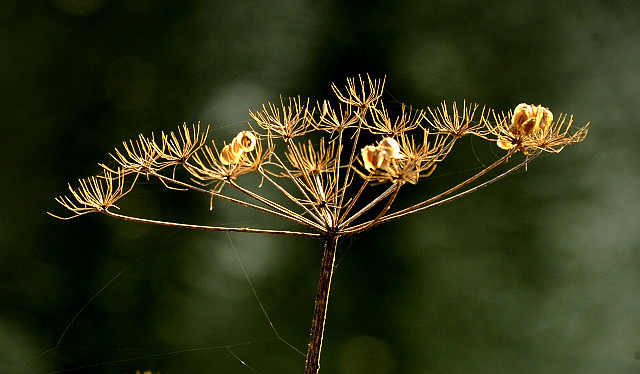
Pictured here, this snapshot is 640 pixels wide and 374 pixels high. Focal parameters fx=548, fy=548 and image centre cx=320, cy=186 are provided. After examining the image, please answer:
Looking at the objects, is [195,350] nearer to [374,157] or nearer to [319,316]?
[319,316]

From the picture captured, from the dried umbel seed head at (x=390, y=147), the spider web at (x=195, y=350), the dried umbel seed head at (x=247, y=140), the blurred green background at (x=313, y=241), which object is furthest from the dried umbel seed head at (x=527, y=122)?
the spider web at (x=195, y=350)

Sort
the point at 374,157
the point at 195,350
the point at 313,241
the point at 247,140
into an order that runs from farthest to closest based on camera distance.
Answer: the point at 313,241 → the point at 195,350 → the point at 247,140 → the point at 374,157

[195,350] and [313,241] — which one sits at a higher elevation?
[313,241]

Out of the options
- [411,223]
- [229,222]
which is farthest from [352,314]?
[229,222]

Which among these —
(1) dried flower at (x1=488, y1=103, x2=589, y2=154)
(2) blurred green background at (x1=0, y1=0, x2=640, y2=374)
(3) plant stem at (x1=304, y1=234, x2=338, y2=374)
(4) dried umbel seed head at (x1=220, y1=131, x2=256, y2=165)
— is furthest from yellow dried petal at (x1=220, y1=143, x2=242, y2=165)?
(2) blurred green background at (x1=0, y1=0, x2=640, y2=374)

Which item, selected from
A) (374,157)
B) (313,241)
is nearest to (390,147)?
(374,157)

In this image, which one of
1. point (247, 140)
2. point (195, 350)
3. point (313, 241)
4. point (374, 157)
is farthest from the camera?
point (313, 241)

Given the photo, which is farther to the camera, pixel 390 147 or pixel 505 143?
pixel 505 143

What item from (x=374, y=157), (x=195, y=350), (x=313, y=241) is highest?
(x=313, y=241)
